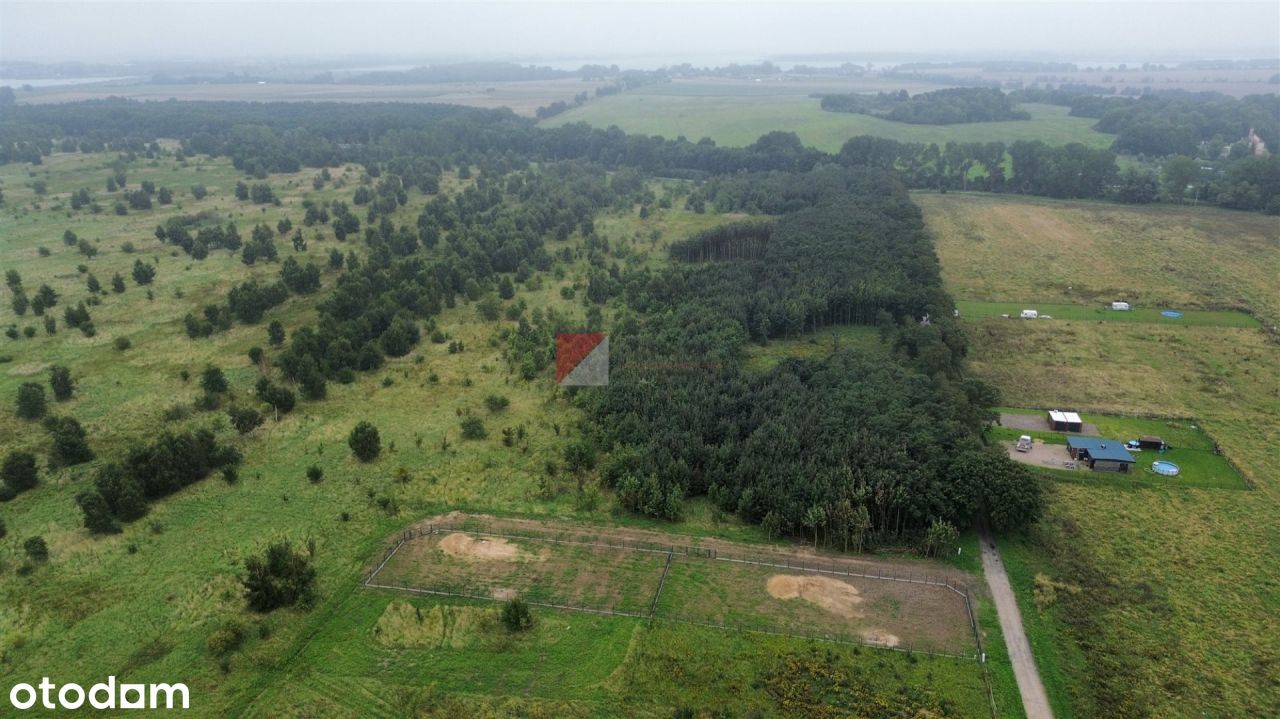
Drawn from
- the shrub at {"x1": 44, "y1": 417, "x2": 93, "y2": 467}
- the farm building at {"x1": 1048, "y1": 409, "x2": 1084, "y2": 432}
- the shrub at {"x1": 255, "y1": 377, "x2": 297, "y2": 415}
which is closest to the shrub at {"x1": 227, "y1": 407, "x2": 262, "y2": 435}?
the shrub at {"x1": 255, "y1": 377, "x2": 297, "y2": 415}

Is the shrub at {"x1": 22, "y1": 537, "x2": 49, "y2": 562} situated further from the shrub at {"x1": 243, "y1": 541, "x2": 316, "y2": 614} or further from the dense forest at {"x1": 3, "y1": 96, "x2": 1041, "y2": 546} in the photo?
the shrub at {"x1": 243, "y1": 541, "x2": 316, "y2": 614}

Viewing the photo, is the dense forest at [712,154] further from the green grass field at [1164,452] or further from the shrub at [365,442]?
the shrub at [365,442]

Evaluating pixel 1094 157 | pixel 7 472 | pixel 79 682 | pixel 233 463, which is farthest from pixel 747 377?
pixel 1094 157

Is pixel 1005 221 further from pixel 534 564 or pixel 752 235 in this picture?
pixel 534 564

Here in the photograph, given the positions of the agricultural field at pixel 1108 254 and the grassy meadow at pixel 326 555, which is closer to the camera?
the grassy meadow at pixel 326 555

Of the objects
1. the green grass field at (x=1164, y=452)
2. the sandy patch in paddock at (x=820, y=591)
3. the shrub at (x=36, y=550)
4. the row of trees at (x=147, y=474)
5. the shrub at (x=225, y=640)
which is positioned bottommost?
the sandy patch in paddock at (x=820, y=591)

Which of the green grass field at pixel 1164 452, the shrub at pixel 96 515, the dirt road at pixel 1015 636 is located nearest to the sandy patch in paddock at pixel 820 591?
the dirt road at pixel 1015 636

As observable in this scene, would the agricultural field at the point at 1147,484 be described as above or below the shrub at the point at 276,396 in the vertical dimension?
below
